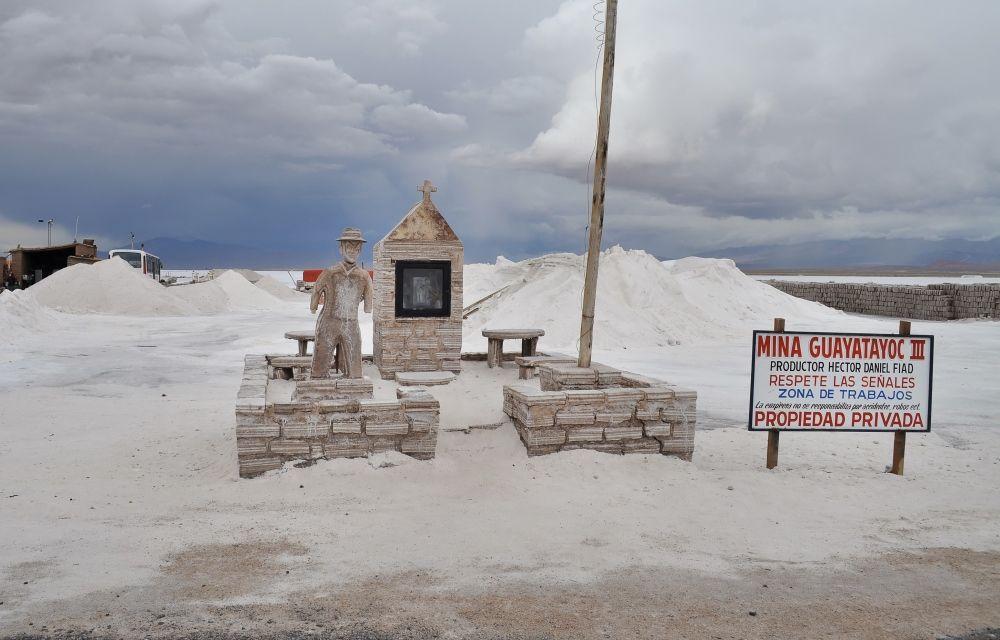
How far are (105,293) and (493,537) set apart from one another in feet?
96.5

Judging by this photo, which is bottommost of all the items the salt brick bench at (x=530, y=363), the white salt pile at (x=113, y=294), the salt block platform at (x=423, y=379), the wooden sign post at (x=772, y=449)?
the wooden sign post at (x=772, y=449)

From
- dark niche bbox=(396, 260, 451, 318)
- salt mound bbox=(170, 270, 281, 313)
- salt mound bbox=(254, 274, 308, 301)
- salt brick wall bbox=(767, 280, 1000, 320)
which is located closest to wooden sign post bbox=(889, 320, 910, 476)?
dark niche bbox=(396, 260, 451, 318)

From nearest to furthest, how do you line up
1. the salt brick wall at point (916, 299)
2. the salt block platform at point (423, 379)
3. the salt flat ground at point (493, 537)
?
1. the salt flat ground at point (493, 537)
2. the salt block platform at point (423, 379)
3. the salt brick wall at point (916, 299)

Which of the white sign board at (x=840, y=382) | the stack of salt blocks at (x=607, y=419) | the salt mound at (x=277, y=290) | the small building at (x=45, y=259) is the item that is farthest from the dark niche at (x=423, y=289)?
the salt mound at (x=277, y=290)

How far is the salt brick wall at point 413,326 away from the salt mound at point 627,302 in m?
7.43

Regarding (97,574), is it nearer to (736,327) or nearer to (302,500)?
(302,500)

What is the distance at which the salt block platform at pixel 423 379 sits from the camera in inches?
449

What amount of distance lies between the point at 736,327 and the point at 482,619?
75.3 ft

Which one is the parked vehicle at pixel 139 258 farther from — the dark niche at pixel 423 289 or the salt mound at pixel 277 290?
the dark niche at pixel 423 289

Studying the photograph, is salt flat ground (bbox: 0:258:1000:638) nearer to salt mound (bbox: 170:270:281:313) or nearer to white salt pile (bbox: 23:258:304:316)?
white salt pile (bbox: 23:258:304:316)

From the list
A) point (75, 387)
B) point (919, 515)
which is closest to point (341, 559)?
point (919, 515)

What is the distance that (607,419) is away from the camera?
7574 millimetres

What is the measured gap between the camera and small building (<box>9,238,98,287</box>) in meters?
33.5

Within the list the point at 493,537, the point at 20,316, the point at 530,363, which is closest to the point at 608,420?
the point at 493,537
